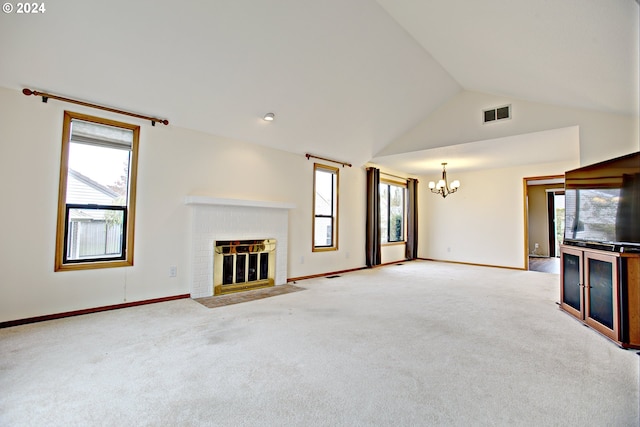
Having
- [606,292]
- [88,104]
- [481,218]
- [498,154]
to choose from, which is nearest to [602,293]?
[606,292]

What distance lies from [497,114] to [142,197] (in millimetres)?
5348

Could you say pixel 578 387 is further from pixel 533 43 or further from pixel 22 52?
pixel 22 52

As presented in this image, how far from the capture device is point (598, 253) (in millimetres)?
2928

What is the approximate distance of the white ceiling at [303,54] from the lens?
2.57m

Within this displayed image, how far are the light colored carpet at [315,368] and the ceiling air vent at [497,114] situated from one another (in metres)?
2.95

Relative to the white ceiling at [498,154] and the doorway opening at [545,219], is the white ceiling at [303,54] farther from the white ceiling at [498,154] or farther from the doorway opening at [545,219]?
the doorway opening at [545,219]

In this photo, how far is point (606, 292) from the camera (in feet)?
9.29

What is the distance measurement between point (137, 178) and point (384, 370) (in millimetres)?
3463

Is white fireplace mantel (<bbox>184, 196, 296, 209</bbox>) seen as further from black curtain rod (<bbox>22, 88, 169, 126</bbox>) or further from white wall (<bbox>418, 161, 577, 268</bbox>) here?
white wall (<bbox>418, 161, 577, 268</bbox>)

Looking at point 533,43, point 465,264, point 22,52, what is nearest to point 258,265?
point 22,52

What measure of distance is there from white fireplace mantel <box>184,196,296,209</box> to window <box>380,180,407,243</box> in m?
3.26

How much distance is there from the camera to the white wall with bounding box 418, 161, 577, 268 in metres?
6.78

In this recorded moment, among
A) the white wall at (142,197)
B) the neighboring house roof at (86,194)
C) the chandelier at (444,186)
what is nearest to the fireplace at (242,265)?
the white wall at (142,197)

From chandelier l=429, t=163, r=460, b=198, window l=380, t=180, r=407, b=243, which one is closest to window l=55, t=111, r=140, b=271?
window l=380, t=180, r=407, b=243
